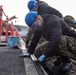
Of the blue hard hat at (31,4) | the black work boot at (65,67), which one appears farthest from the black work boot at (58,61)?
the blue hard hat at (31,4)

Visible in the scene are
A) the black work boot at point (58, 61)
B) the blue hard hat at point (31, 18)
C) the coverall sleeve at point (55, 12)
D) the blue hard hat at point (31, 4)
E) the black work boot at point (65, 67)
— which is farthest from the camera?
the blue hard hat at point (31, 4)

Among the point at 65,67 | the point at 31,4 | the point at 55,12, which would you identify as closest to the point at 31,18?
the point at 65,67

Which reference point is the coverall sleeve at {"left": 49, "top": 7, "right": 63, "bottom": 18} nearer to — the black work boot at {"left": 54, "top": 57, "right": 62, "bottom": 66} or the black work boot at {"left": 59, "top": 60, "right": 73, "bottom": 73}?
the black work boot at {"left": 54, "top": 57, "right": 62, "bottom": 66}

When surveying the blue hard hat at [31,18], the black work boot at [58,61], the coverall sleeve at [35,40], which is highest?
the blue hard hat at [31,18]

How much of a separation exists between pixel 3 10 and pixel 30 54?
6.08m

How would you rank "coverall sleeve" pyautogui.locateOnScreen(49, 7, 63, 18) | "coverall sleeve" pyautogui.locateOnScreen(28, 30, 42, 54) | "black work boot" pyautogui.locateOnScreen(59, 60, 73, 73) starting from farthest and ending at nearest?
1. "coverall sleeve" pyautogui.locateOnScreen(49, 7, 63, 18)
2. "coverall sleeve" pyautogui.locateOnScreen(28, 30, 42, 54)
3. "black work boot" pyautogui.locateOnScreen(59, 60, 73, 73)

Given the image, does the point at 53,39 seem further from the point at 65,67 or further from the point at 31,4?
the point at 31,4

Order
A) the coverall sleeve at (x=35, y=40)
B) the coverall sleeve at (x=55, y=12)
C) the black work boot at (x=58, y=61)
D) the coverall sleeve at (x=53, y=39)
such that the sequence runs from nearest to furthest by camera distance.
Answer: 1. the coverall sleeve at (x=53, y=39)
2. the black work boot at (x=58, y=61)
3. the coverall sleeve at (x=35, y=40)
4. the coverall sleeve at (x=55, y=12)

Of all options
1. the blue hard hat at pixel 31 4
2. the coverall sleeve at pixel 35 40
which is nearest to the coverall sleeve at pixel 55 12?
the coverall sleeve at pixel 35 40

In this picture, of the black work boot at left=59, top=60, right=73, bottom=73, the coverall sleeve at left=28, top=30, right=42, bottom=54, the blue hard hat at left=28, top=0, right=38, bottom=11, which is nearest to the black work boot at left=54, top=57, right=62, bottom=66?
the black work boot at left=59, top=60, right=73, bottom=73

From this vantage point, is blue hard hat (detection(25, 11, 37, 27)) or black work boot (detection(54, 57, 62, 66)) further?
black work boot (detection(54, 57, 62, 66))

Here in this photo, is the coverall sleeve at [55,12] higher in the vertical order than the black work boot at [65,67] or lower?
higher

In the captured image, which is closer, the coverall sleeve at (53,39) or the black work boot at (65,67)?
the coverall sleeve at (53,39)

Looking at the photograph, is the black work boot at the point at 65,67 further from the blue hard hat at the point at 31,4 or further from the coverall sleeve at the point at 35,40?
the blue hard hat at the point at 31,4
